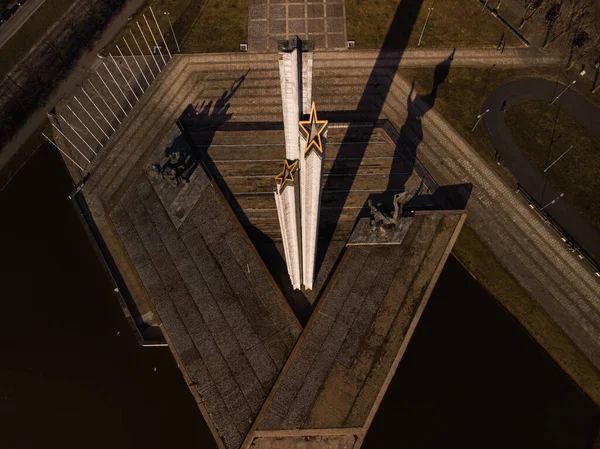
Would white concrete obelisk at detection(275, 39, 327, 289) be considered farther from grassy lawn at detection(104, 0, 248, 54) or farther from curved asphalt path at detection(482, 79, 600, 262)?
grassy lawn at detection(104, 0, 248, 54)

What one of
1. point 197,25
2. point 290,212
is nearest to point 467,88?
point 290,212

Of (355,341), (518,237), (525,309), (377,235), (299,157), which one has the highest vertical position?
(377,235)

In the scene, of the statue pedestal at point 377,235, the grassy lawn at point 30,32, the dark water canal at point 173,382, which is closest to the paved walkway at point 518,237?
the dark water canal at point 173,382

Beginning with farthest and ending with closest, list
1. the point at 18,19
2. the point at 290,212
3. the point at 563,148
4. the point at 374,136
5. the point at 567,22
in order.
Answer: the point at 18,19
the point at 567,22
the point at 563,148
the point at 374,136
the point at 290,212

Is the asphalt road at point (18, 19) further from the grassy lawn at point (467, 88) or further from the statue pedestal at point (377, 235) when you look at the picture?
the statue pedestal at point (377, 235)

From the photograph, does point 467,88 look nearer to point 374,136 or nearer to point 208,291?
Answer: point 374,136

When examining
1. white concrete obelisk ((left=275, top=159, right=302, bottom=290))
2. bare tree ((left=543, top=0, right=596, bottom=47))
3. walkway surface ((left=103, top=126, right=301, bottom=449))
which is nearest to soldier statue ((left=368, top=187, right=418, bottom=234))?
white concrete obelisk ((left=275, top=159, right=302, bottom=290))
